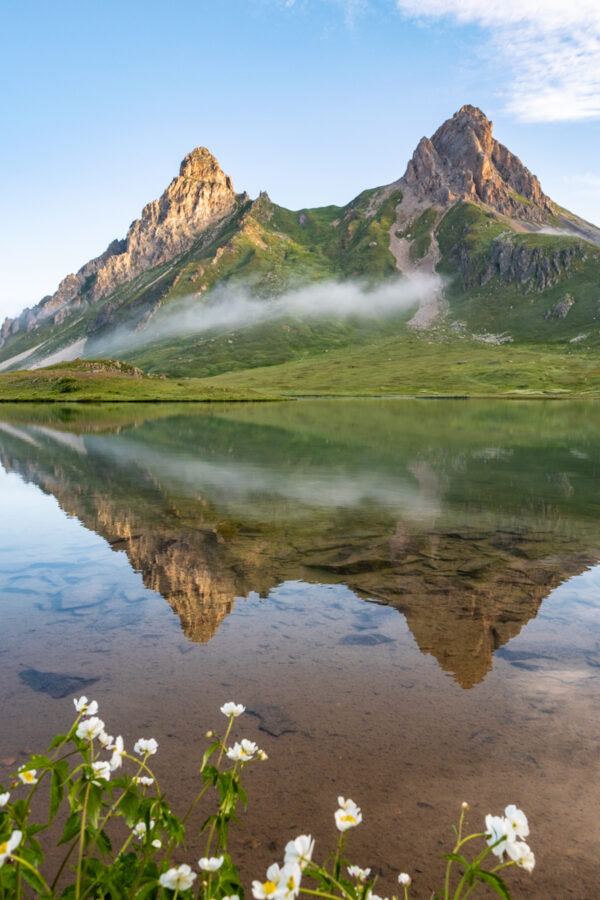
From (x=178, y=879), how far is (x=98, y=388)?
176 m

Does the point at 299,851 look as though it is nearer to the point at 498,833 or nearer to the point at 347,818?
the point at 347,818

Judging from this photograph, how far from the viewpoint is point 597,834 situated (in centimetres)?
653

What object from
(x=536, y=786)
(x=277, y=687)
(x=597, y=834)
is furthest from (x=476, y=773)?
(x=277, y=687)

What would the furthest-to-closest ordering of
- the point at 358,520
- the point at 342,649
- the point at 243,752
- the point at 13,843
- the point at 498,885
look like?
1. the point at 358,520
2. the point at 342,649
3. the point at 243,752
4. the point at 498,885
5. the point at 13,843

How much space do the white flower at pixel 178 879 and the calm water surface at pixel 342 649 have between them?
276cm

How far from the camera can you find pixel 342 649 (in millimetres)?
11234

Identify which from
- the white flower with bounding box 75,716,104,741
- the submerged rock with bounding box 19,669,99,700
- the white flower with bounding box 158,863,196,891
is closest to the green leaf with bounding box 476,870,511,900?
the white flower with bounding box 158,863,196,891

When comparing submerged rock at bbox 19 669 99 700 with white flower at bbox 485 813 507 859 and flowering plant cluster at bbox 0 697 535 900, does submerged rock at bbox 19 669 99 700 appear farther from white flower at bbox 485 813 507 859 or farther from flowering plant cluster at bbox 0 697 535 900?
white flower at bbox 485 813 507 859

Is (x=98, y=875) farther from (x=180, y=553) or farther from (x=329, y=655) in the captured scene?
(x=180, y=553)

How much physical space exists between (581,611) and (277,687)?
8001 millimetres

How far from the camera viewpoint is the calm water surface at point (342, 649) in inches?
276

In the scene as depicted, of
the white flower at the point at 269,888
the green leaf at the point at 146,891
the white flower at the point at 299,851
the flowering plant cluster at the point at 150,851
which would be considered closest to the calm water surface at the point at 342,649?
the flowering plant cluster at the point at 150,851

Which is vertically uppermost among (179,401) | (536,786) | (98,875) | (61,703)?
(98,875)

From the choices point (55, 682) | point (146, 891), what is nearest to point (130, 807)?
point (146, 891)
